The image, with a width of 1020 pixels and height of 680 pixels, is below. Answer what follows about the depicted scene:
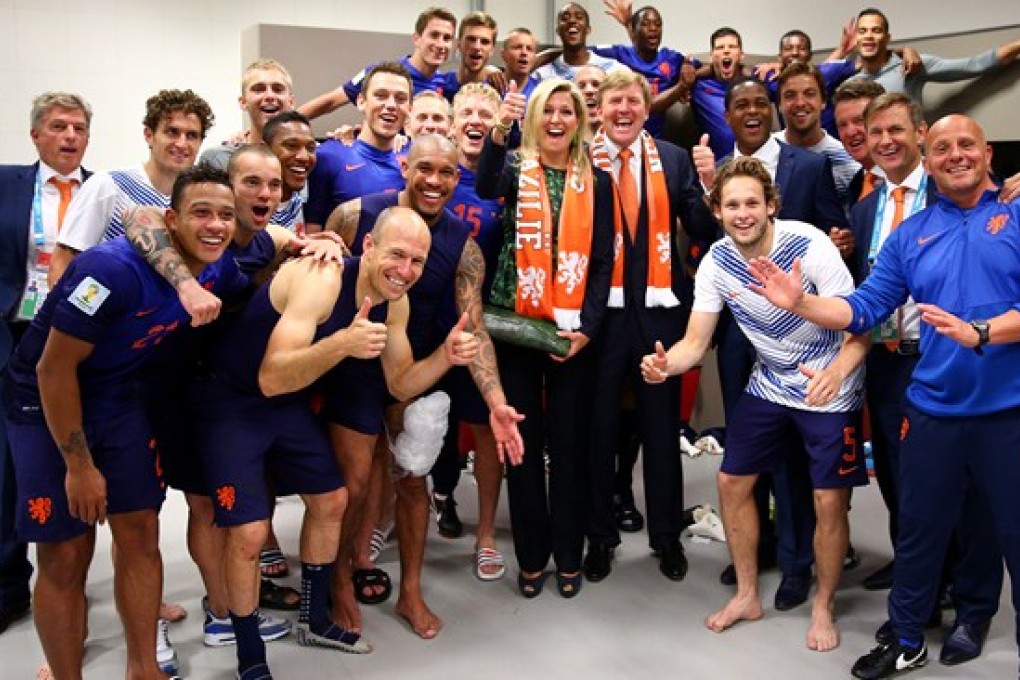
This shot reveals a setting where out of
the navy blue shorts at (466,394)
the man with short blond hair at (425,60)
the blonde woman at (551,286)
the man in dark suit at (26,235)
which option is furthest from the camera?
the man with short blond hair at (425,60)

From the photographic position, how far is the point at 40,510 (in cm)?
261

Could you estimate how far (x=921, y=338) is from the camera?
3.04 meters

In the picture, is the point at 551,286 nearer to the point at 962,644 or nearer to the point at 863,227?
the point at 863,227

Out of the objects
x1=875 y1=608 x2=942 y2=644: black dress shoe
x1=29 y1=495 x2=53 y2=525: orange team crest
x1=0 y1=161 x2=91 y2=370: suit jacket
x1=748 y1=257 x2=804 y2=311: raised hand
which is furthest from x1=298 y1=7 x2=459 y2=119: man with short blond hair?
x1=875 y1=608 x2=942 y2=644: black dress shoe

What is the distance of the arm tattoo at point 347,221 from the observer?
332cm

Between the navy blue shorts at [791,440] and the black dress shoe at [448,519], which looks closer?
the navy blue shorts at [791,440]

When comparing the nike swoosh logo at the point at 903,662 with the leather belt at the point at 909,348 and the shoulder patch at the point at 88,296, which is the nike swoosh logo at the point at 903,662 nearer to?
the leather belt at the point at 909,348

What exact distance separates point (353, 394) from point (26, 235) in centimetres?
124

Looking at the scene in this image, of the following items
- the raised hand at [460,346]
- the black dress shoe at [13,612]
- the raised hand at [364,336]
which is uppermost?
the raised hand at [364,336]

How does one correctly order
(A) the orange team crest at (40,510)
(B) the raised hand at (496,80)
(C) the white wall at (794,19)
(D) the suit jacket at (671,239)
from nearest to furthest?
(A) the orange team crest at (40,510) → (D) the suit jacket at (671,239) → (B) the raised hand at (496,80) → (C) the white wall at (794,19)

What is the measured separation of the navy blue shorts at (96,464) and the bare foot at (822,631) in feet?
6.84

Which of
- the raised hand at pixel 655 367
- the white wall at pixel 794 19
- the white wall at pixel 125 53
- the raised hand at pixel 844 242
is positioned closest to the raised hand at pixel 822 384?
the raised hand at pixel 655 367

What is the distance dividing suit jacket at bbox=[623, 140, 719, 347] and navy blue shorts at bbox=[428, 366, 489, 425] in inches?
25.4

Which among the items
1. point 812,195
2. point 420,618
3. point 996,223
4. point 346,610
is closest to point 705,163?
point 812,195
